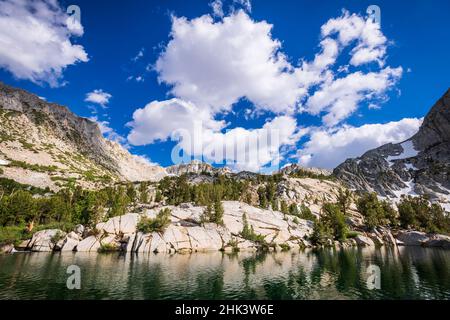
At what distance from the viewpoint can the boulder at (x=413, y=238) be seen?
130 m

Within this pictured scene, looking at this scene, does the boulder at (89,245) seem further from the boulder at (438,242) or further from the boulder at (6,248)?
the boulder at (438,242)

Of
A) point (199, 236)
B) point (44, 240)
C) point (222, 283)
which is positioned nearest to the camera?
point (222, 283)

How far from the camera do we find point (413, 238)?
133750mm

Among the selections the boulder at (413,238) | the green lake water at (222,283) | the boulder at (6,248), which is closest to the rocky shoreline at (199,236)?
the boulder at (413,238)

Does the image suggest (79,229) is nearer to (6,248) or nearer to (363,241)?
(6,248)

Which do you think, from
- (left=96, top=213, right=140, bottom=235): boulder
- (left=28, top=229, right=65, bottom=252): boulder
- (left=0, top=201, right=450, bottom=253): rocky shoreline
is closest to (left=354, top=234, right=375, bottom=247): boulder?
(left=0, top=201, right=450, bottom=253): rocky shoreline

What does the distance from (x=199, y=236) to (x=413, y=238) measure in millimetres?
109496

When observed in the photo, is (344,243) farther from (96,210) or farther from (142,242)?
(96,210)

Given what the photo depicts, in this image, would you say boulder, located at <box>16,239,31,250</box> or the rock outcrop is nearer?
boulder, located at <box>16,239,31,250</box>

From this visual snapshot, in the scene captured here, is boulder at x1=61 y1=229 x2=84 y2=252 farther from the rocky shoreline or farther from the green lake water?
the green lake water

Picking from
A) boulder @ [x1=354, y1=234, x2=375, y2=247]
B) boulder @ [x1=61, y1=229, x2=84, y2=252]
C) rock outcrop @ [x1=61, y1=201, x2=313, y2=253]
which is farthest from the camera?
→ boulder @ [x1=354, y1=234, x2=375, y2=247]

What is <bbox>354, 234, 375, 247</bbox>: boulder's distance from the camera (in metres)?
132

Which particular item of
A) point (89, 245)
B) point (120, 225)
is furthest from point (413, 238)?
point (89, 245)

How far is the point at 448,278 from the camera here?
4766cm
